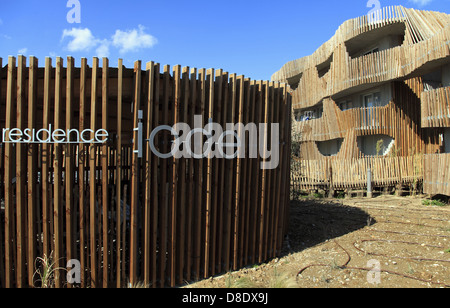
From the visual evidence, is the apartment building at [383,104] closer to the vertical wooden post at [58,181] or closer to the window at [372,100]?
the window at [372,100]

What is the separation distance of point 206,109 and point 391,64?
53.0 feet

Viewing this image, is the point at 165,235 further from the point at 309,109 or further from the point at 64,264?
the point at 309,109

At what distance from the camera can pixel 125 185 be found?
3.82 meters

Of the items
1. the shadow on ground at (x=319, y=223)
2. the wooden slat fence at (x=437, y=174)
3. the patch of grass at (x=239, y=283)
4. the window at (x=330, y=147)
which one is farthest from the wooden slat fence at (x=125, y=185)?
the window at (x=330, y=147)

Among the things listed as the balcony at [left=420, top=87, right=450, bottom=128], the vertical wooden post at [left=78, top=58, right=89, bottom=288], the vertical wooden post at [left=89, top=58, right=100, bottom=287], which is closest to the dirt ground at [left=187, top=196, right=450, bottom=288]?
the vertical wooden post at [left=89, top=58, right=100, bottom=287]

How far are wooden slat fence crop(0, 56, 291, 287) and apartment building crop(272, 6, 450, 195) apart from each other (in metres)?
6.73

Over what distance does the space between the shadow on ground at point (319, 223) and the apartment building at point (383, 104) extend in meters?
2.27

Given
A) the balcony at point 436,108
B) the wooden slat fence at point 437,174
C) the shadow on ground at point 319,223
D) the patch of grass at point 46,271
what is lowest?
the shadow on ground at point 319,223

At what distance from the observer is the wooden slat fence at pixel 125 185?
11.5 feet

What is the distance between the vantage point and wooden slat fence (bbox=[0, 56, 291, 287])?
351 cm

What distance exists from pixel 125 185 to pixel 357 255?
400cm

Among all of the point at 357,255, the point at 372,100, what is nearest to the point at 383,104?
the point at 372,100

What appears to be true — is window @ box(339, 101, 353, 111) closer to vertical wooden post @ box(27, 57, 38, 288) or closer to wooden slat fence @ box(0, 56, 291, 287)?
wooden slat fence @ box(0, 56, 291, 287)
